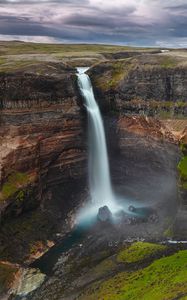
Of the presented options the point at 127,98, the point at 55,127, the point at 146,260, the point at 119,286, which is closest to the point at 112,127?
the point at 127,98

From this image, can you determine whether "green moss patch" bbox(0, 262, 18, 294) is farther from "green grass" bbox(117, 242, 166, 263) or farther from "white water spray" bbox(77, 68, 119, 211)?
"white water spray" bbox(77, 68, 119, 211)

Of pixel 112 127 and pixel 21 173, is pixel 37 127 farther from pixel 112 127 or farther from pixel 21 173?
pixel 112 127

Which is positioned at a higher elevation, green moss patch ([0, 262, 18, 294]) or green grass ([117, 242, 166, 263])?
green grass ([117, 242, 166, 263])

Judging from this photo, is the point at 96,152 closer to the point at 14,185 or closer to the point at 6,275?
the point at 14,185

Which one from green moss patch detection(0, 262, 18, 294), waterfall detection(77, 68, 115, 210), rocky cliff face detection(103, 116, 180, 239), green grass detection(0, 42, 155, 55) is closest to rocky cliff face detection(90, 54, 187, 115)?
rocky cliff face detection(103, 116, 180, 239)

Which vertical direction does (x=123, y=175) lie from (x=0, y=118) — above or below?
below

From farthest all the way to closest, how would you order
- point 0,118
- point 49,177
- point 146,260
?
point 49,177 < point 0,118 < point 146,260

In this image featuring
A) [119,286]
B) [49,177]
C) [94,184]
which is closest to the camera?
[119,286]

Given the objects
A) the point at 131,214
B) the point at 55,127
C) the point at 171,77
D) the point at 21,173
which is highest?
the point at 171,77
